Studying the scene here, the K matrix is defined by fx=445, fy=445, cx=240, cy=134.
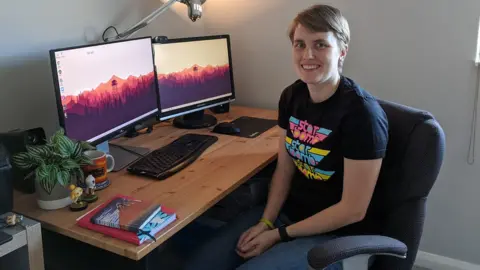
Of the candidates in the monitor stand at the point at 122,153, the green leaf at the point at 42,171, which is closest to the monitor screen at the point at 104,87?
the monitor stand at the point at 122,153

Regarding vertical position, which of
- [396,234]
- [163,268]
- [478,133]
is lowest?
[163,268]

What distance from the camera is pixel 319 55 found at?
4.48ft

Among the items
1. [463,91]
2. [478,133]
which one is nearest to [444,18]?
[463,91]

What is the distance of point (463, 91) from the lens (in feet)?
6.09

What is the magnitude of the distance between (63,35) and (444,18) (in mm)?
1522

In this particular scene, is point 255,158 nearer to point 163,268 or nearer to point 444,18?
point 163,268

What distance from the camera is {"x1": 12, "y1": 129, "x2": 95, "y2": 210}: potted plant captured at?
1202 mm

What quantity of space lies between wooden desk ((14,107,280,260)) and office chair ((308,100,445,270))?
0.46 metres

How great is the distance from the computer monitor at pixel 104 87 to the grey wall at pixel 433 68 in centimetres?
78

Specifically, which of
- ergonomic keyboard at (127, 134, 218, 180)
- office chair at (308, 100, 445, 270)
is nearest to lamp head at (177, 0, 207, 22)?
ergonomic keyboard at (127, 134, 218, 180)

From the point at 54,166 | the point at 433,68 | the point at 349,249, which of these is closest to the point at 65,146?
the point at 54,166

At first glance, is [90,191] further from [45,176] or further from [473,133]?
[473,133]

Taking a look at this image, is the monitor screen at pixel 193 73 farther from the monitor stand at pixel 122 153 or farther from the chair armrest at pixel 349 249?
the chair armrest at pixel 349 249

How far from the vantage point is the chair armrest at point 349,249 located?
3.49 feet
